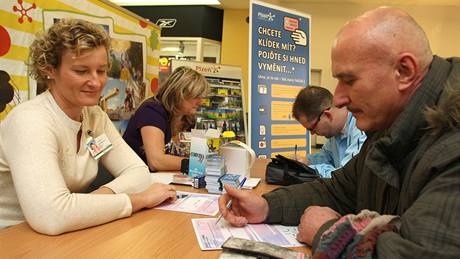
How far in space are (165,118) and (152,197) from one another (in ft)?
3.76

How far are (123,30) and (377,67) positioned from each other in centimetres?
263

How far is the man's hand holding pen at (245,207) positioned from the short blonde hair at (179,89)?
135 centimetres

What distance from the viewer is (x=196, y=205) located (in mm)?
1339

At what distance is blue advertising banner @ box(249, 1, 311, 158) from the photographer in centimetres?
353

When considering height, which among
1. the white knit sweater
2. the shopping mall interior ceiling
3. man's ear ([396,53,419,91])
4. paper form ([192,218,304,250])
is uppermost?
the shopping mall interior ceiling

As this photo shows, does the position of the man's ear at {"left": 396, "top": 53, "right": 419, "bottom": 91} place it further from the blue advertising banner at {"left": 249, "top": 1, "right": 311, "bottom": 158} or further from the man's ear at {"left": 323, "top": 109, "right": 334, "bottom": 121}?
the blue advertising banner at {"left": 249, "top": 1, "right": 311, "bottom": 158}

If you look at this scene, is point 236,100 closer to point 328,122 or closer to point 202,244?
point 328,122

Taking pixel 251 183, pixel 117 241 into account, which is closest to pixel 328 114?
pixel 251 183

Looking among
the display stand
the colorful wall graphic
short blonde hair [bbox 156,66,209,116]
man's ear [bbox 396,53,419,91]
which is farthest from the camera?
the display stand

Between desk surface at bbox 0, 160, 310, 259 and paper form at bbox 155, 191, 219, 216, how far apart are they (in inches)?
4.1

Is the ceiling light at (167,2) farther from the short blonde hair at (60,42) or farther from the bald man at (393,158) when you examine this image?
the bald man at (393,158)

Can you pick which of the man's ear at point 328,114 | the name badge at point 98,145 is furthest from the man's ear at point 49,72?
the man's ear at point 328,114

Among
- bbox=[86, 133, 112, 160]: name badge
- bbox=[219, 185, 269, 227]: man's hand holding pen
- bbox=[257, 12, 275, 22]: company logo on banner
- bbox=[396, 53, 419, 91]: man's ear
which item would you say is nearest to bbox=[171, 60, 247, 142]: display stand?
bbox=[257, 12, 275, 22]: company logo on banner

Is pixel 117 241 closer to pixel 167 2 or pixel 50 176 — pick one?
pixel 50 176
